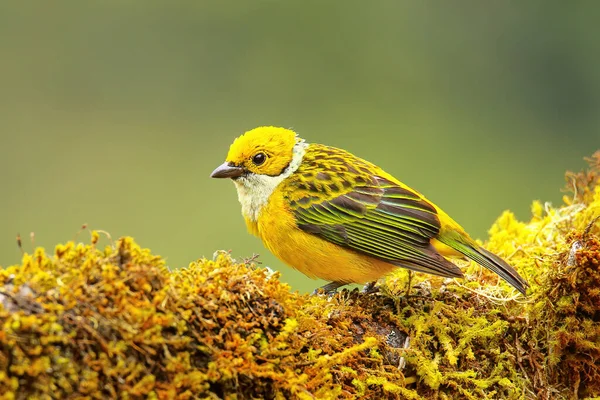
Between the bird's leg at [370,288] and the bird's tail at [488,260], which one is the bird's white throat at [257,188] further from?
the bird's tail at [488,260]

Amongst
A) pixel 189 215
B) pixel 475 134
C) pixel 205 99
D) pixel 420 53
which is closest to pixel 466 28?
pixel 420 53

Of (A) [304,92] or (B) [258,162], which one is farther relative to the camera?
(A) [304,92]

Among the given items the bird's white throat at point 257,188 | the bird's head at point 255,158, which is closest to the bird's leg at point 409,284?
the bird's white throat at point 257,188

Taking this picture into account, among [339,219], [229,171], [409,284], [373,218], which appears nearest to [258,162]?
[229,171]

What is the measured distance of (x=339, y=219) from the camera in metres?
3.72

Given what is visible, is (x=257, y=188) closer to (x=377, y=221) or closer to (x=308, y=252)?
(x=308, y=252)

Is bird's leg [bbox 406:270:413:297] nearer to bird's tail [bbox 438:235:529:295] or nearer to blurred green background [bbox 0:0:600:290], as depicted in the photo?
bird's tail [bbox 438:235:529:295]

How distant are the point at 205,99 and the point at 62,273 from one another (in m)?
9.98

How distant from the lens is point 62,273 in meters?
2.10

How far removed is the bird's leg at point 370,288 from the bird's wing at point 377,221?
14 centimetres

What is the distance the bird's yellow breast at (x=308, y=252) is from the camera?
3.58 meters

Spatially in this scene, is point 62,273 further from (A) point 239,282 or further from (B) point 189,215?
(B) point 189,215

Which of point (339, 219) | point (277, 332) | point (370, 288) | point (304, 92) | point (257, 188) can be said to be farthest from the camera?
point (304, 92)

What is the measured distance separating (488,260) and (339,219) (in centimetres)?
77
